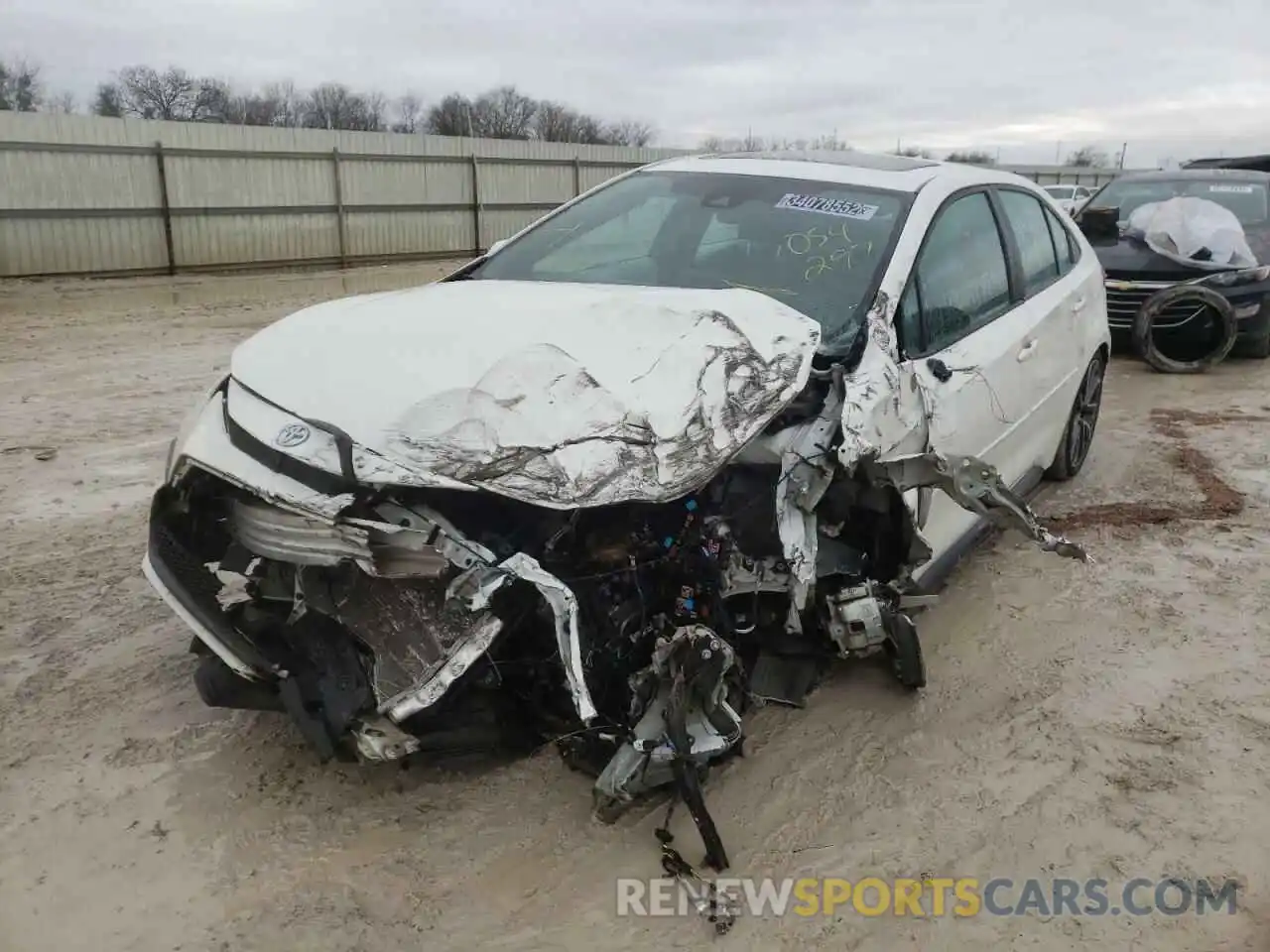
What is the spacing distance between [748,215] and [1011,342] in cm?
120

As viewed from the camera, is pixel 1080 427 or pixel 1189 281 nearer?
pixel 1080 427

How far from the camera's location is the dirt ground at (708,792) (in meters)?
2.43

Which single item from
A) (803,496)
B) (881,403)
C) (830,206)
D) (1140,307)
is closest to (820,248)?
(830,206)

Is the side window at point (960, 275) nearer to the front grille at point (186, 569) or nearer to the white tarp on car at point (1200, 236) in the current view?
the front grille at point (186, 569)

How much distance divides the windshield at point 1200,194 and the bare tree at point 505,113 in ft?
137

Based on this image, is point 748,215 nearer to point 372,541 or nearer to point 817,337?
point 817,337

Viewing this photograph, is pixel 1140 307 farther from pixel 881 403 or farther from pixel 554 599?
pixel 554 599

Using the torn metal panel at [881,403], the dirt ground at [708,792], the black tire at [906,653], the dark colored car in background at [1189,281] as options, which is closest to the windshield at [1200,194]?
the dark colored car in background at [1189,281]

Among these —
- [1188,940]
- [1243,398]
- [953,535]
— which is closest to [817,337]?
[953,535]

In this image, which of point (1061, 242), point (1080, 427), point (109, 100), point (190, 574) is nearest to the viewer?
point (190, 574)

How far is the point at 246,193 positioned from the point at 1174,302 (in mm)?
13984

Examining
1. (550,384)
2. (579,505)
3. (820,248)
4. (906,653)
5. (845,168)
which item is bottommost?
(906,653)

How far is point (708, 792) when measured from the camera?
2908mm

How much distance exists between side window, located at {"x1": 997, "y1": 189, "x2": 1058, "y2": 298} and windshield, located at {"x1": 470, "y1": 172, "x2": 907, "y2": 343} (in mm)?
1019
